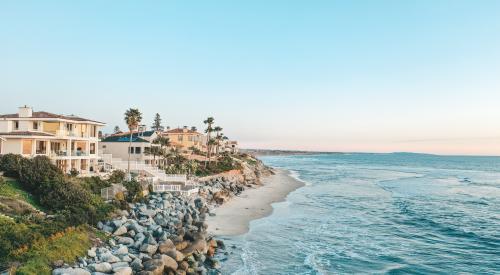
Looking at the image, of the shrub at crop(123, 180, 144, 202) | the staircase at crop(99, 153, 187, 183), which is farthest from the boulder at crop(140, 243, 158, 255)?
the staircase at crop(99, 153, 187, 183)

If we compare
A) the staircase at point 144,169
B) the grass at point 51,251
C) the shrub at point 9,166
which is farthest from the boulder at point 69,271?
the staircase at point 144,169

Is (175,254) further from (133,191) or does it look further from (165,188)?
(165,188)

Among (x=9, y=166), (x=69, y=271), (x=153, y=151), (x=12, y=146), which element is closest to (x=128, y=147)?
(x=153, y=151)

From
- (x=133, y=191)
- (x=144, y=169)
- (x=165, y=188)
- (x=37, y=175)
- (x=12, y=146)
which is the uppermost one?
(x=12, y=146)

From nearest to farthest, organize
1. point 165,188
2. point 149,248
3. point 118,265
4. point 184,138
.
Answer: point 118,265 < point 149,248 < point 165,188 < point 184,138

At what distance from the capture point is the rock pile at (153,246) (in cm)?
1919

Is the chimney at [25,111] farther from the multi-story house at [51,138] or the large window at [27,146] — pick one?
the large window at [27,146]

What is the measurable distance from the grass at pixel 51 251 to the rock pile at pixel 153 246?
58 centimetres

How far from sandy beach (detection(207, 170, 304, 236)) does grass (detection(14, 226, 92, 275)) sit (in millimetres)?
11960

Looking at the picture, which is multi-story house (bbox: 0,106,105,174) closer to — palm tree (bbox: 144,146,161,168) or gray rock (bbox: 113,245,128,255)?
palm tree (bbox: 144,146,161,168)

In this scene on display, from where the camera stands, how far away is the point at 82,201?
89.5 feet

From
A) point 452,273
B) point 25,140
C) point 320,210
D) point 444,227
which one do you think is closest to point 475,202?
point 444,227

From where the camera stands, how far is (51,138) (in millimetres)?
39125

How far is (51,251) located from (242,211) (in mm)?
24091
